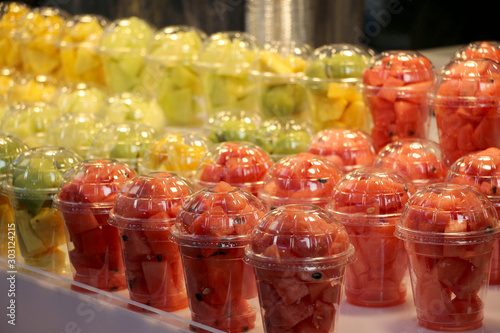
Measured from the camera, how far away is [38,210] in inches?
74.0

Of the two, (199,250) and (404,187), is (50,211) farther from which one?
(404,187)

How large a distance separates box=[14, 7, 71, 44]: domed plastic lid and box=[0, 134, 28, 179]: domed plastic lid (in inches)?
43.9

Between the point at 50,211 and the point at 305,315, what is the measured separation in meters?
0.86

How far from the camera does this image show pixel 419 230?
4.50ft

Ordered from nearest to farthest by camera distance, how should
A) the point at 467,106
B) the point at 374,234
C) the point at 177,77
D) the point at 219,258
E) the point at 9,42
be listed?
the point at 219,258, the point at 374,234, the point at 467,106, the point at 177,77, the point at 9,42

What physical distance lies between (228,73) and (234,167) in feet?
2.84

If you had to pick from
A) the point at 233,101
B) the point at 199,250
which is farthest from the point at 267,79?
the point at 199,250

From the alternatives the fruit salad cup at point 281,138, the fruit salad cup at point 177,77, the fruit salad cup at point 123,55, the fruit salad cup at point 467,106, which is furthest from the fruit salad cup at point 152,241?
the fruit salad cup at point 123,55

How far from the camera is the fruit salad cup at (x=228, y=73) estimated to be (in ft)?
8.63

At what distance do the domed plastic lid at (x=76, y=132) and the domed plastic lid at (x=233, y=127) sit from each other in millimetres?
382

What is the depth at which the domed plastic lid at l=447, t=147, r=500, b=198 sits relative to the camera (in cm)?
157

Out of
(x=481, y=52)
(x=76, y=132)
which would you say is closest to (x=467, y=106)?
(x=481, y=52)

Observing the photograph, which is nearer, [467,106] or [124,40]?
[467,106]

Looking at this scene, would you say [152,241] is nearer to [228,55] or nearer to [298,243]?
[298,243]
